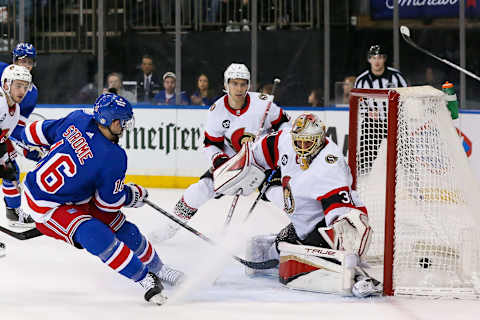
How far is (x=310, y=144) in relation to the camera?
3391 millimetres

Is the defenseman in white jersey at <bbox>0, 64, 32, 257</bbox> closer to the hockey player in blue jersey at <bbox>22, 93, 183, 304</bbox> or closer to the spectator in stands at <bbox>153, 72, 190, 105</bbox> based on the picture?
the hockey player in blue jersey at <bbox>22, 93, 183, 304</bbox>

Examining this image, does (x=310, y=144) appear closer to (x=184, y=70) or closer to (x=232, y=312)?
(x=232, y=312)

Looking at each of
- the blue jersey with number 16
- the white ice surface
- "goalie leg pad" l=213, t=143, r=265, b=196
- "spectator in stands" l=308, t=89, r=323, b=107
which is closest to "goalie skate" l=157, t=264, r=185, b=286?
the white ice surface

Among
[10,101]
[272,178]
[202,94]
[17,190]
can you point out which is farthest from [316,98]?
[272,178]

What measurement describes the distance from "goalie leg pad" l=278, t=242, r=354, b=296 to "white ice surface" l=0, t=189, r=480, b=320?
0.04 metres

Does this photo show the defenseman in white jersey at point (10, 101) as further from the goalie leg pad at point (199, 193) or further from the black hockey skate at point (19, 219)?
the goalie leg pad at point (199, 193)

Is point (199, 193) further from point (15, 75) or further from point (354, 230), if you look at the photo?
point (354, 230)

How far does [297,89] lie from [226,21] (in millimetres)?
774

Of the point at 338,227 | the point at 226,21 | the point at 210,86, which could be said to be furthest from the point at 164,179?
the point at 338,227

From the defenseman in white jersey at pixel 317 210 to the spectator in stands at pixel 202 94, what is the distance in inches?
135

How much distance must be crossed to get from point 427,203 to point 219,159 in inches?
41.4

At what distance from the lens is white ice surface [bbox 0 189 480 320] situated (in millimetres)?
3139

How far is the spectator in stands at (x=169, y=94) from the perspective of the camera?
704 centimetres

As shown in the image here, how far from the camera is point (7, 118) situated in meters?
4.69
